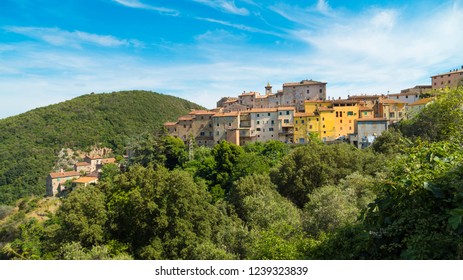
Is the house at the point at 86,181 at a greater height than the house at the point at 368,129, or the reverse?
the house at the point at 368,129

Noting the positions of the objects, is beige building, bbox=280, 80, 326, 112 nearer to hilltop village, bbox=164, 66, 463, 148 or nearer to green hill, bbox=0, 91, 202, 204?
hilltop village, bbox=164, 66, 463, 148

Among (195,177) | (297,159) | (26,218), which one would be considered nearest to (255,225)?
(297,159)

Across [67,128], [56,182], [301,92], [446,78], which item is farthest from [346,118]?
[67,128]

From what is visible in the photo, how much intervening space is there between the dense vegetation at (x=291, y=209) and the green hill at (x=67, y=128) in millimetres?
44704

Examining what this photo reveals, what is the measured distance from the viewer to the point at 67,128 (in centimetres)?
8662

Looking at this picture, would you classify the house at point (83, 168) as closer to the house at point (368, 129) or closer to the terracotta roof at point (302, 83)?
the terracotta roof at point (302, 83)

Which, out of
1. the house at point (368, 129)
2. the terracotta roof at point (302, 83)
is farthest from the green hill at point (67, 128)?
the house at point (368, 129)

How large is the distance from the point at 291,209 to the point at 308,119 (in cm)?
3053

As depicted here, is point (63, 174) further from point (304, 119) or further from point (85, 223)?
point (85, 223)

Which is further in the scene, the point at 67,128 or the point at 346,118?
the point at 67,128

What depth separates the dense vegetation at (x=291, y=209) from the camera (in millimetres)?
4523

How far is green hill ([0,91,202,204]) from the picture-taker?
219 feet

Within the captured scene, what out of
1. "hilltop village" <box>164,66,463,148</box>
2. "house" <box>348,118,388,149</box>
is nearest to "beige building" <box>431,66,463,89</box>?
"hilltop village" <box>164,66,463,148</box>

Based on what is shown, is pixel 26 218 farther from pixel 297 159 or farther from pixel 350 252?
pixel 350 252
